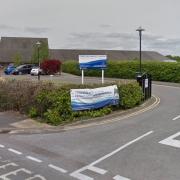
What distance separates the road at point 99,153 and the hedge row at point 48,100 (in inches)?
60.3

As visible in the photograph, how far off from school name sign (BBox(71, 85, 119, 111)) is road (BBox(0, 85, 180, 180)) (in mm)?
1698

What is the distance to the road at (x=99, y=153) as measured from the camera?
7367 mm

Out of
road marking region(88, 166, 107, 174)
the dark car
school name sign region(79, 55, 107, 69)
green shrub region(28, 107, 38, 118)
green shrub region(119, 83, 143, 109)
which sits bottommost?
road marking region(88, 166, 107, 174)

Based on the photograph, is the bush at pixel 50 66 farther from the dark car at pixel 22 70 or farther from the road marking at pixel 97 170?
the road marking at pixel 97 170

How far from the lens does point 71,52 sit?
3174 inches

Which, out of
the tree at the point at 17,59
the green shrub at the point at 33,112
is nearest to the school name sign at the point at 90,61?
the green shrub at the point at 33,112

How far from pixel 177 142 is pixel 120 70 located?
29.4 m

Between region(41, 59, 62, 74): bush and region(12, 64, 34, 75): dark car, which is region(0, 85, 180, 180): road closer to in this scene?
region(41, 59, 62, 74): bush

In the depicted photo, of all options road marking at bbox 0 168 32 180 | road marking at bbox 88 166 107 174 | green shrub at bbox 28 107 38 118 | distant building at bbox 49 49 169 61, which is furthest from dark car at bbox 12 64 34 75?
road marking at bbox 88 166 107 174

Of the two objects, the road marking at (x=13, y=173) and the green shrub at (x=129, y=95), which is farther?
the green shrub at (x=129, y=95)

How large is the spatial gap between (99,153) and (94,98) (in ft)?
18.9

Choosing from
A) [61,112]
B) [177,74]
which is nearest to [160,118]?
[61,112]

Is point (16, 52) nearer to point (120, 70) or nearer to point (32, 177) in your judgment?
point (120, 70)

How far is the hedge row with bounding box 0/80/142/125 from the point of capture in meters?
13.6
